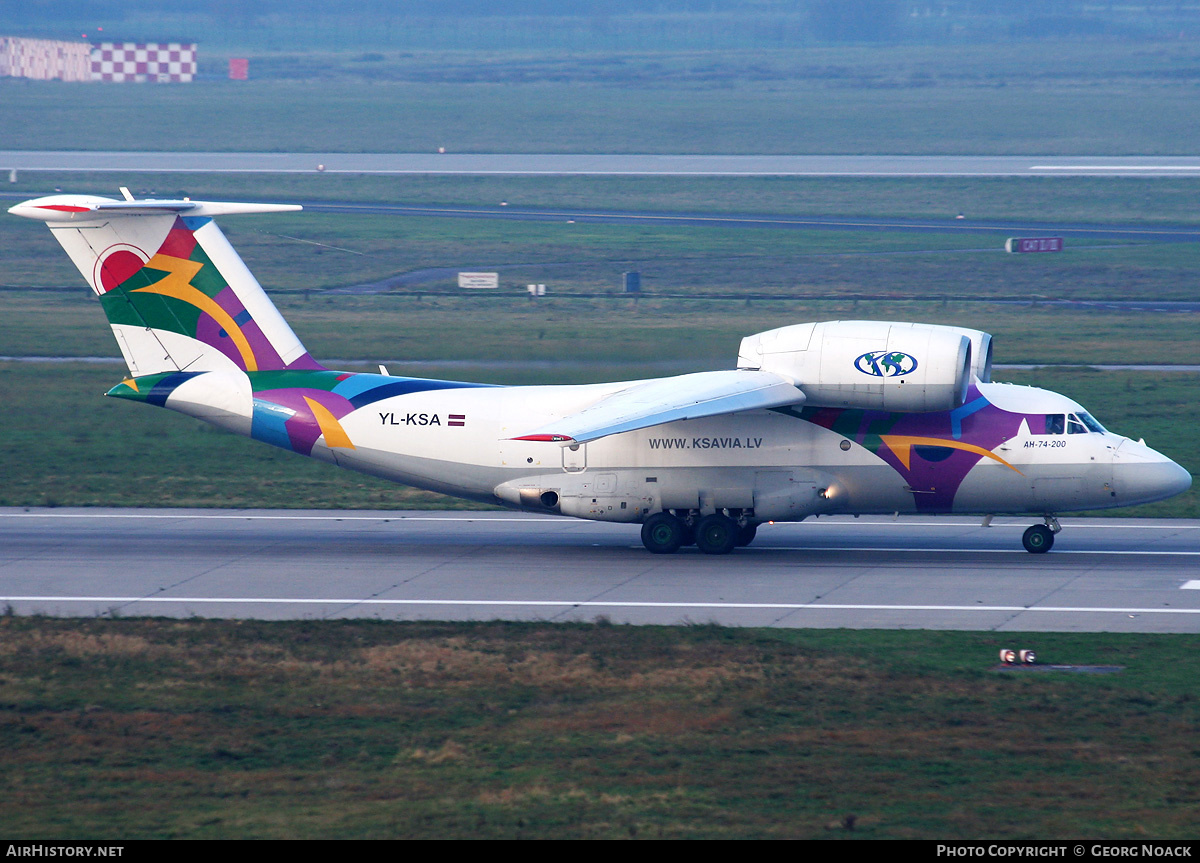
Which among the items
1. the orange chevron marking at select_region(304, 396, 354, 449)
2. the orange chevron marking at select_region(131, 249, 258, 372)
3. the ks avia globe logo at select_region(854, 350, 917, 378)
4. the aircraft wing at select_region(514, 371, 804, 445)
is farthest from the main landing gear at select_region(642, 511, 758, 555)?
the orange chevron marking at select_region(131, 249, 258, 372)

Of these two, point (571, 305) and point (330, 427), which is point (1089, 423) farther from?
point (571, 305)

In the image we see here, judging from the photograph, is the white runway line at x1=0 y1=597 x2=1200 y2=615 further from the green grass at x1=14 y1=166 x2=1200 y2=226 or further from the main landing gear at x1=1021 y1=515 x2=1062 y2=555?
the green grass at x1=14 y1=166 x2=1200 y2=226

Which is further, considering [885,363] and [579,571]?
[579,571]

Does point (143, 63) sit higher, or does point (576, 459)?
point (143, 63)

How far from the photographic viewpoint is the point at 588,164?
3816 inches

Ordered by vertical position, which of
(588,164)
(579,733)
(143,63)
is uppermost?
(143,63)

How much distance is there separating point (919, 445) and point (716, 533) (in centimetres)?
432

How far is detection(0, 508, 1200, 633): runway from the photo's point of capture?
23.4 metres

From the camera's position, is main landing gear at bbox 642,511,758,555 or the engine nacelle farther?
main landing gear at bbox 642,511,758,555

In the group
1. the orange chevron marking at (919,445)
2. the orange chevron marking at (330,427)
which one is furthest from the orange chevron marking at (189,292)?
the orange chevron marking at (919,445)

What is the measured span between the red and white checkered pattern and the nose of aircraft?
448 ft

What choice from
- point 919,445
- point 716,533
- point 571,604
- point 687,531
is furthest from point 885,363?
point 571,604

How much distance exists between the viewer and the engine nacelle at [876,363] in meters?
25.7

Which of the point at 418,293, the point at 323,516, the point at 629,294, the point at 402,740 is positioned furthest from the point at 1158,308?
the point at 402,740
